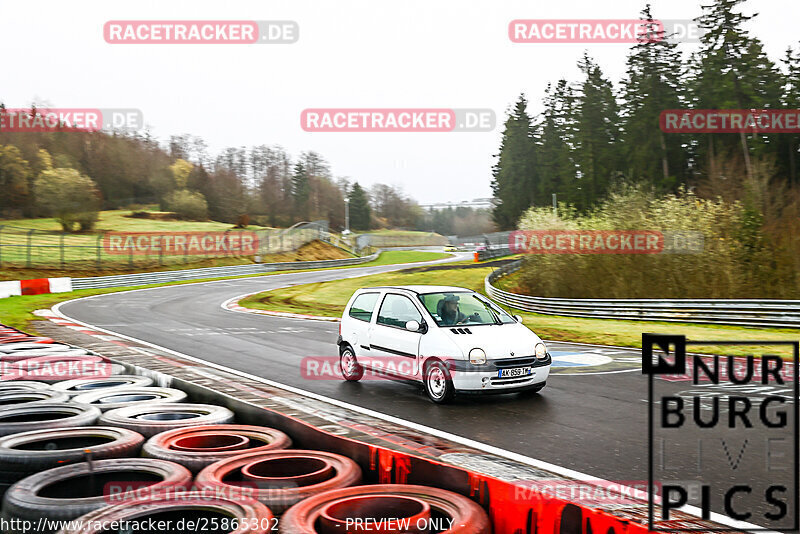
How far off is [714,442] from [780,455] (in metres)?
0.67

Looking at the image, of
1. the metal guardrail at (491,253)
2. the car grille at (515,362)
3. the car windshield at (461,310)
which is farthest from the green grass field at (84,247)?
the car grille at (515,362)

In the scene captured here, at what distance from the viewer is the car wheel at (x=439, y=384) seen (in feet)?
31.1

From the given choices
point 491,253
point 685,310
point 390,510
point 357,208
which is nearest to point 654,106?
point 491,253

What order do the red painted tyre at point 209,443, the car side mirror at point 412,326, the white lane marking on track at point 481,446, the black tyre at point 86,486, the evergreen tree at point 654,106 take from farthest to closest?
the evergreen tree at point 654,106
the car side mirror at point 412,326
the red painted tyre at point 209,443
the white lane marking on track at point 481,446
the black tyre at point 86,486

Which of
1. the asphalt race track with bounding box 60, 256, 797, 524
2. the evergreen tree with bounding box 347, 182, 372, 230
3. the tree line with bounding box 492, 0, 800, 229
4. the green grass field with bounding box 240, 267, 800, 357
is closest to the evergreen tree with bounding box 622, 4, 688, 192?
the tree line with bounding box 492, 0, 800, 229

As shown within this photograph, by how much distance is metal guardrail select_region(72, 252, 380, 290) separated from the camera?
44781 mm

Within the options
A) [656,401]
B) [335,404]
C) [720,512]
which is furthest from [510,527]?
[656,401]

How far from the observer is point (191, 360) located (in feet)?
45.9

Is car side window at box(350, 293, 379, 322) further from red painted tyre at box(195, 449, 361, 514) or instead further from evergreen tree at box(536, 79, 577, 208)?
evergreen tree at box(536, 79, 577, 208)

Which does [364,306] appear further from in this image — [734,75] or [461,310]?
[734,75]

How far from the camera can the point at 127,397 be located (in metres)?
8.14

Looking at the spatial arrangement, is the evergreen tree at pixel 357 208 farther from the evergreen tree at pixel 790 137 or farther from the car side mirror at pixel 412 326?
the car side mirror at pixel 412 326

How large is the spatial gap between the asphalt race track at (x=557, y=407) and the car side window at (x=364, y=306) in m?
1.18

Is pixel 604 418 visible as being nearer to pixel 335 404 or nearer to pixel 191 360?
pixel 335 404
